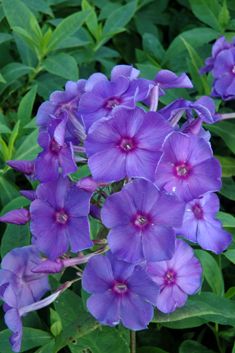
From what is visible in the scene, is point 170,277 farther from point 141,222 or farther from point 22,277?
point 22,277

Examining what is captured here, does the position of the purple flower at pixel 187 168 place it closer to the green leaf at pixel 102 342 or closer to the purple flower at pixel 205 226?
the purple flower at pixel 205 226

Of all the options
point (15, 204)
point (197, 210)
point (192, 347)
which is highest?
point (197, 210)

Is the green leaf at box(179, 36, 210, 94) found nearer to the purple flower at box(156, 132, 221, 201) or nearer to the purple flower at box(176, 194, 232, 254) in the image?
the purple flower at box(176, 194, 232, 254)

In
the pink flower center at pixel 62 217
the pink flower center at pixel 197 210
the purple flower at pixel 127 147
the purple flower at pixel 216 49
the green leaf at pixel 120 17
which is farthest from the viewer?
the green leaf at pixel 120 17

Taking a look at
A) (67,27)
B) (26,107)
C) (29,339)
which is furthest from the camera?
(67,27)

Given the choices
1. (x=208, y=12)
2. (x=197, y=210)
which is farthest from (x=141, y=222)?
(x=208, y=12)

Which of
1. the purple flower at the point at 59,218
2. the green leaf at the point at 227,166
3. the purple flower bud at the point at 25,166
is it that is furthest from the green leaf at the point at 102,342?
the green leaf at the point at 227,166

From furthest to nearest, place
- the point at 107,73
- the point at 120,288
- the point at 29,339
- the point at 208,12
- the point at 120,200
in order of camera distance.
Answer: the point at 208,12, the point at 107,73, the point at 29,339, the point at 120,288, the point at 120,200
